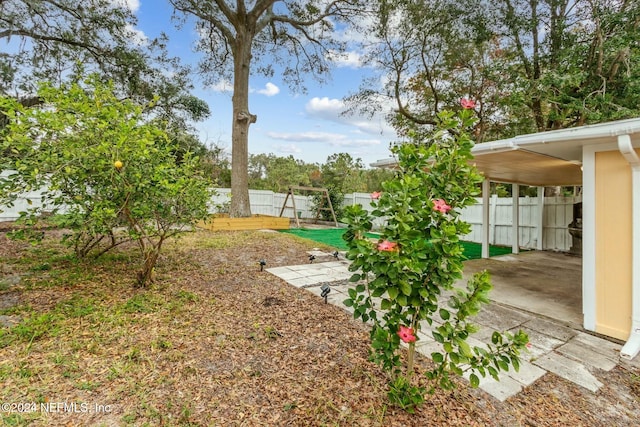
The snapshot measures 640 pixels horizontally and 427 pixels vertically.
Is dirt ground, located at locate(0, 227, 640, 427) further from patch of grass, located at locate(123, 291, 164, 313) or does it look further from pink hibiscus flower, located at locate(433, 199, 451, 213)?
pink hibiscus flower, located at locate(433, 199, 451, 213)

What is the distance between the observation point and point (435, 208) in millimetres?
1427

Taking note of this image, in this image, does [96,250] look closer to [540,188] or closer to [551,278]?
[551,278]

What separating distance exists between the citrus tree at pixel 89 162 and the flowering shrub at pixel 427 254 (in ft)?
7.55

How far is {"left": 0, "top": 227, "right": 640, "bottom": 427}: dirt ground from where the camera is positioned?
5.47 ft

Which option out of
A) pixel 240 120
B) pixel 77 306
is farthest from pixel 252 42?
pixel 77 306

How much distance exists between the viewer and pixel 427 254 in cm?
146

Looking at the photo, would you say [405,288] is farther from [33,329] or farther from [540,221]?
[540,221]

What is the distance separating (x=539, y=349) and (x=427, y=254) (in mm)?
1952

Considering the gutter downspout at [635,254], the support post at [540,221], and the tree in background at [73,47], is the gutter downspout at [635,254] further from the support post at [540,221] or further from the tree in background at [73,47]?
the tree in background at [73,47]

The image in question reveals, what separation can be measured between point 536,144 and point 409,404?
2.85 meters

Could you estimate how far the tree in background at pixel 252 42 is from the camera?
8.95 m

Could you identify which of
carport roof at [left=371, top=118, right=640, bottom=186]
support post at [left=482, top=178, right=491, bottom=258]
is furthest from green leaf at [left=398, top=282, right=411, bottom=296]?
support post at [left=482, top=178, right=491, bottom=258]

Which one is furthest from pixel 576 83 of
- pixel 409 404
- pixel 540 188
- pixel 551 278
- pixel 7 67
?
pixel 7 67

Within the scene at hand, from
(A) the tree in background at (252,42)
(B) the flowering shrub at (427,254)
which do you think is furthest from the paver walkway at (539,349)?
(A) the tree in background at (252,42)
